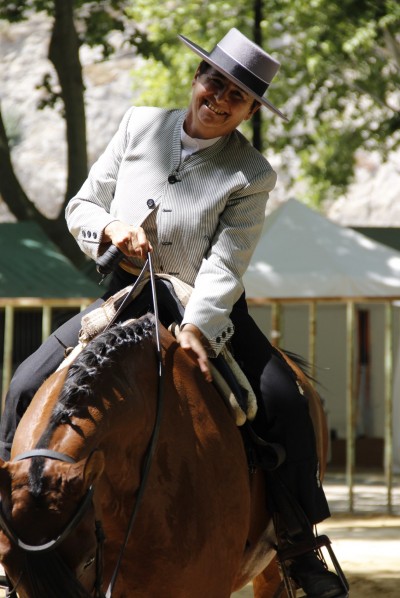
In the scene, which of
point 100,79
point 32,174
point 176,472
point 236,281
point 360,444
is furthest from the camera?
point 100,79

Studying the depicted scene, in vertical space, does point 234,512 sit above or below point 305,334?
above

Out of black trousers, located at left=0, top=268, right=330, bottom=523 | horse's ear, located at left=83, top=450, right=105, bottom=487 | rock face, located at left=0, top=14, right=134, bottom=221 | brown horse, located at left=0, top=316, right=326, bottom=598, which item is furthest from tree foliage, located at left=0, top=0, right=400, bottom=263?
rock face, located at left=0, top=14, right=134, bottom=221

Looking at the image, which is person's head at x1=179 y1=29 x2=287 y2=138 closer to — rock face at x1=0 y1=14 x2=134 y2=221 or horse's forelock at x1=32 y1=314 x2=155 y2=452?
horse's forelock at x1=32 y1=314 x2=155 y2=452

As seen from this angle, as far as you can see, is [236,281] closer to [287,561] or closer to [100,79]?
[287,561]

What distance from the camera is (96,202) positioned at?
461 cm

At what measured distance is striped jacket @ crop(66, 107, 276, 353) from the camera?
4.41 meters

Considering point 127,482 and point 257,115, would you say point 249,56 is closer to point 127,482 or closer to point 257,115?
point 127,482

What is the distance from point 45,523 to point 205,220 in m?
1.67

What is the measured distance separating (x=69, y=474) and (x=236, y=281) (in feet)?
4.67

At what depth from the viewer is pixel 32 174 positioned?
164 feet

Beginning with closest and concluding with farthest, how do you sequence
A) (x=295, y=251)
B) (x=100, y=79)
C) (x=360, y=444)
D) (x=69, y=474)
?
(x=69, y=474) → (x=295, y=251) → (x=360, y=444) → (x=100, y=79)

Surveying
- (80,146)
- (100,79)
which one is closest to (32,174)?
(100,79)

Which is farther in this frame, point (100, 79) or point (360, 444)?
point (100, 79)

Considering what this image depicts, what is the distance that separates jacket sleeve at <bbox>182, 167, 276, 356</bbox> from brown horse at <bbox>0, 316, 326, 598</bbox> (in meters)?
0.16
